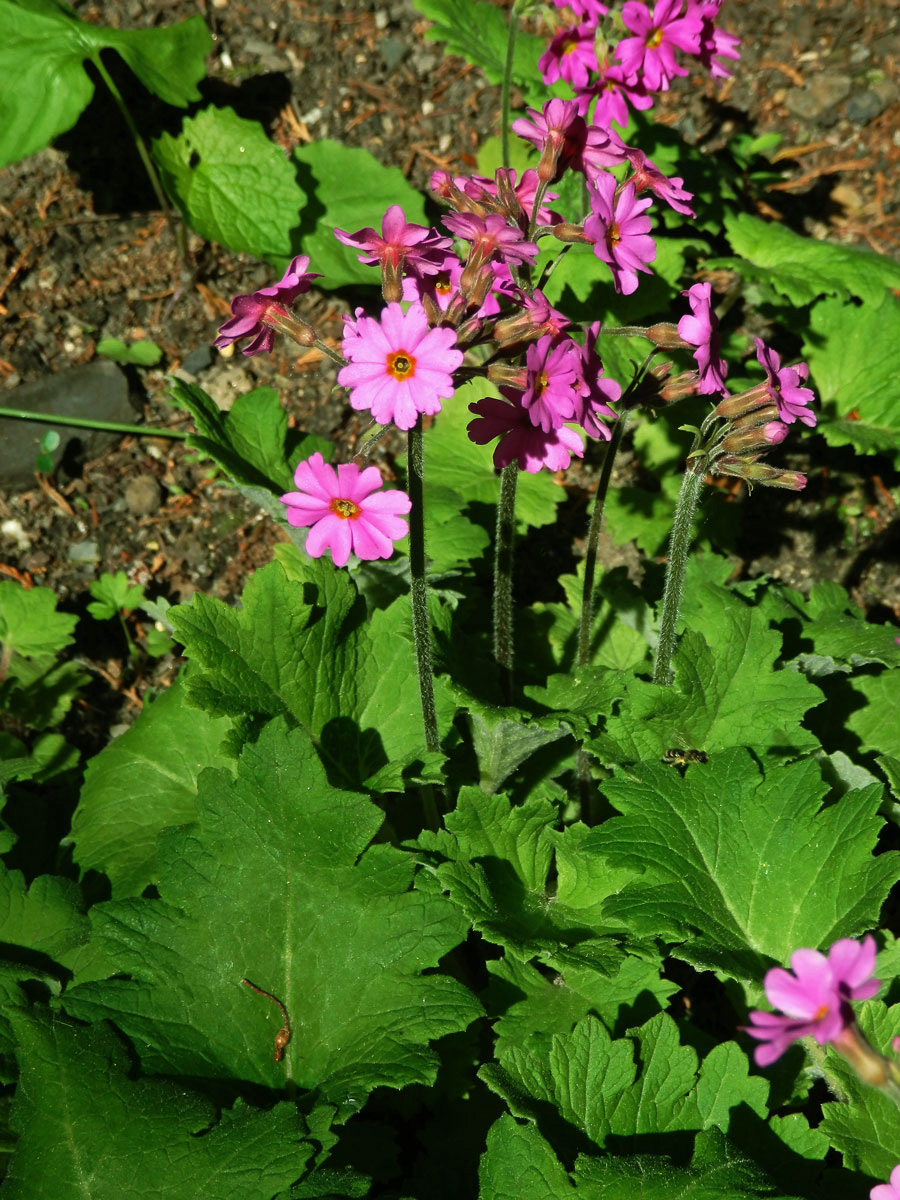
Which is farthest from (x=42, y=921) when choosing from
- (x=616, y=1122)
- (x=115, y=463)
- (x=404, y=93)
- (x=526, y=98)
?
(x=404, y=93)

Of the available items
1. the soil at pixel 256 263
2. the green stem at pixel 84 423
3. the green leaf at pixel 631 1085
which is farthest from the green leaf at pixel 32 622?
the green leaf at pixel 631 1085

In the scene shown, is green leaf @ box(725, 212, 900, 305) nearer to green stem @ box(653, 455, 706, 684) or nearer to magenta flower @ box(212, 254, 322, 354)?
Result: green stem @ box(653, 455, 706, 684)

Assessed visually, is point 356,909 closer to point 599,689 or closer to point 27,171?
point 599,689

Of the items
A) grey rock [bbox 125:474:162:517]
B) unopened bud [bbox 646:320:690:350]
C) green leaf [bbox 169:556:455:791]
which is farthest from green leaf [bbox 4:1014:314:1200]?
grey rock [bbox 125:474:162:517]

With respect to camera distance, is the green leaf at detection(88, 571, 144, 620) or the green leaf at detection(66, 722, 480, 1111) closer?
the green leaf at detection(66, 722, 480, 1111)

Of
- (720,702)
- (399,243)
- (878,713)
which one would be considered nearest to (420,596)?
(399,243)

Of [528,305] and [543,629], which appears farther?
[543,629]

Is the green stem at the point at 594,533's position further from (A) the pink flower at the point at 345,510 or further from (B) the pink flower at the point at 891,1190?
(B) the pink flower at the point at 891,1190
